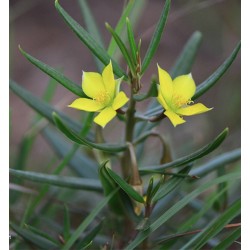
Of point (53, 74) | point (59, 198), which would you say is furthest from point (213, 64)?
point (53, 74)

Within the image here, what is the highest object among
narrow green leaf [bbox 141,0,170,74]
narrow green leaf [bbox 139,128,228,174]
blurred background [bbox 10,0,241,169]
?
blurred background [bbox 10,0,241,169]

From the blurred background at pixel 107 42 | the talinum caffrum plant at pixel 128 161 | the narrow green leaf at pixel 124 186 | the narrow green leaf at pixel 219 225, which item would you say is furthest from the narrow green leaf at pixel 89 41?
the blurred background at pixel 107 42

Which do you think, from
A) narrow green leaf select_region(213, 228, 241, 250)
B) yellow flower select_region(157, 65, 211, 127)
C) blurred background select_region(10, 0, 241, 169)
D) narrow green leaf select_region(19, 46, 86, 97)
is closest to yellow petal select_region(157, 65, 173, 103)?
yellow flower select_region(157, 65, 211, 127)

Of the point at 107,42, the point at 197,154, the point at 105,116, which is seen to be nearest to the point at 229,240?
the point at 197,154

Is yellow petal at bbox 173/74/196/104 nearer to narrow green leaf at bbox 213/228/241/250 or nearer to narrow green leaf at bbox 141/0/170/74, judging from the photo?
narrow green leaf at bbox 141/0/170/74

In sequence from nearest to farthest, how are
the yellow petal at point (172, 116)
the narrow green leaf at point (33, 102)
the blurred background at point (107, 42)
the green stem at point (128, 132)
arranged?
the yellow petal at point (172, 116)
the green stem at point (128, 132)
the narrow green leaf at point (33, 102)
the blurred background at point (107, 42)

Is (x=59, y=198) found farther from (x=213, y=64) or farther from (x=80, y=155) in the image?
(x=213, y=64)

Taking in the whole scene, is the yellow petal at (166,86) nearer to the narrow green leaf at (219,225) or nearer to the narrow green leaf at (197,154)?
the narrow green leaf at (197,154)
